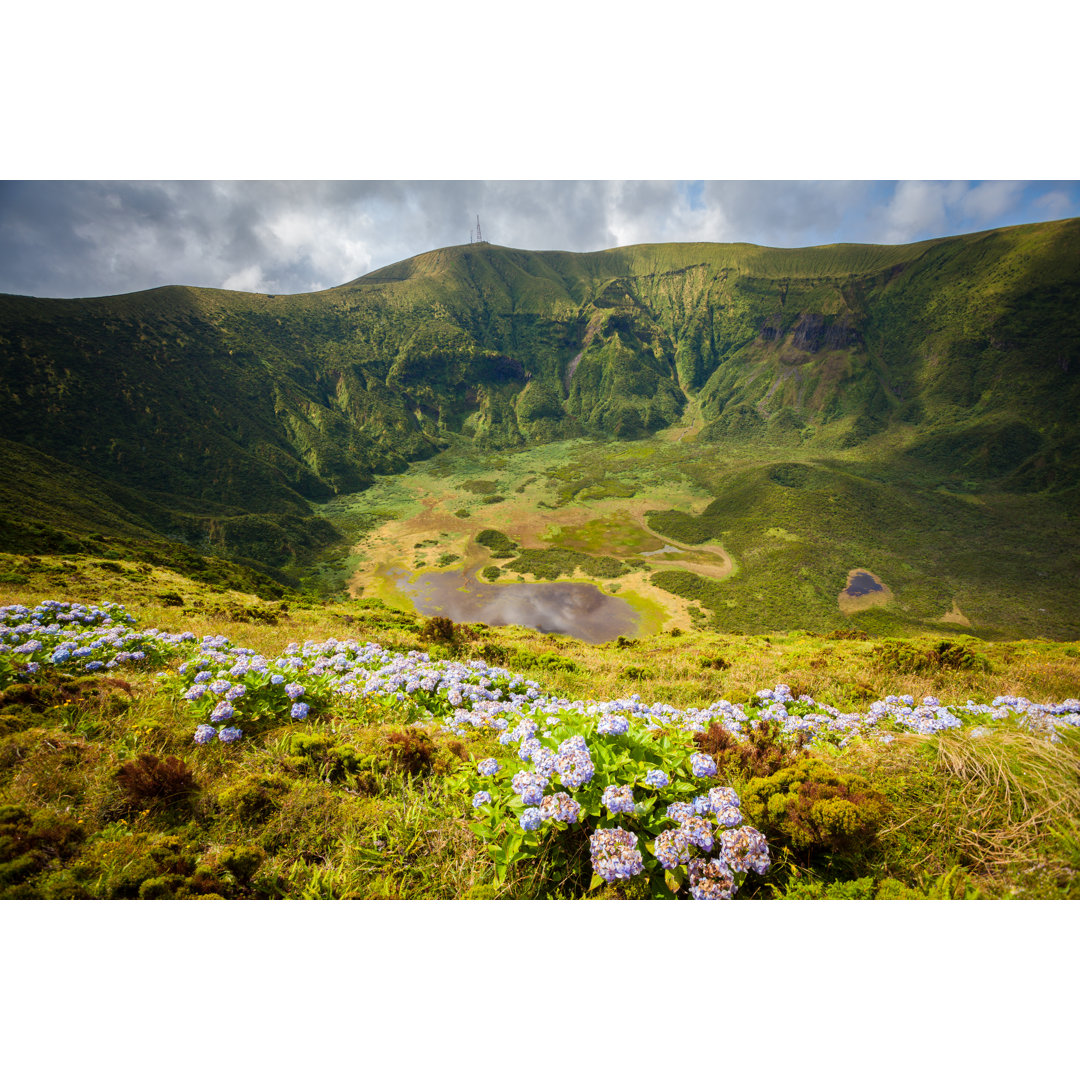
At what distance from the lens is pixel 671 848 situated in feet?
8.14

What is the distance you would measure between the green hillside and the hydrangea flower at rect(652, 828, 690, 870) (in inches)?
922

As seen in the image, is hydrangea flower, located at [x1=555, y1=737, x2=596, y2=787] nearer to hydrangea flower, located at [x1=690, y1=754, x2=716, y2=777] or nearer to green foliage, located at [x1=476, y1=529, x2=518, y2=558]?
hydrangea flower, located at [x1=690, y1=754, x2=716, y2=777]

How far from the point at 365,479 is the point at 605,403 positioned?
8539cm

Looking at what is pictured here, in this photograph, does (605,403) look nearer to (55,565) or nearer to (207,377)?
(207,377)

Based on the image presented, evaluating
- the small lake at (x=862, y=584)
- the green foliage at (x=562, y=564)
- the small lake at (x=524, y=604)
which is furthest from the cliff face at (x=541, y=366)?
the small lake at (x=862, y=584)

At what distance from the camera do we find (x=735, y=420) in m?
130

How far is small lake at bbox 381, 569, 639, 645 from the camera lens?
4272 cm

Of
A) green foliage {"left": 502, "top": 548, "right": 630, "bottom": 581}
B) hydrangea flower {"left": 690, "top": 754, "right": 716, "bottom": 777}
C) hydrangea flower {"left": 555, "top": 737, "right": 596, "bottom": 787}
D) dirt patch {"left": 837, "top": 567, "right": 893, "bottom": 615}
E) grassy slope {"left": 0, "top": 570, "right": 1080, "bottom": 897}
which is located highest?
hydrangea flower {"left": 555, "top": 737, "right": 596, "bottom": 787}

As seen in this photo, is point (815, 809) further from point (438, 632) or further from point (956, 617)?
point (956, 617)

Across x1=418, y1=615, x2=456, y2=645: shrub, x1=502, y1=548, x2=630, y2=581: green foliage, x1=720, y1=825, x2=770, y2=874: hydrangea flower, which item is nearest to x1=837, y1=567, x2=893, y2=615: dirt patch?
x1=502, y1=548, x2=630, y2=581: green foliage

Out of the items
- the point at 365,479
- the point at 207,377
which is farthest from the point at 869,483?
the point at 207,377

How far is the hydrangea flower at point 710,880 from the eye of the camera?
2.48 m

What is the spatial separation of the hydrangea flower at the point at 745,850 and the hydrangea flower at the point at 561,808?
2.95 feet

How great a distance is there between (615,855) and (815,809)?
1402 millimetres
